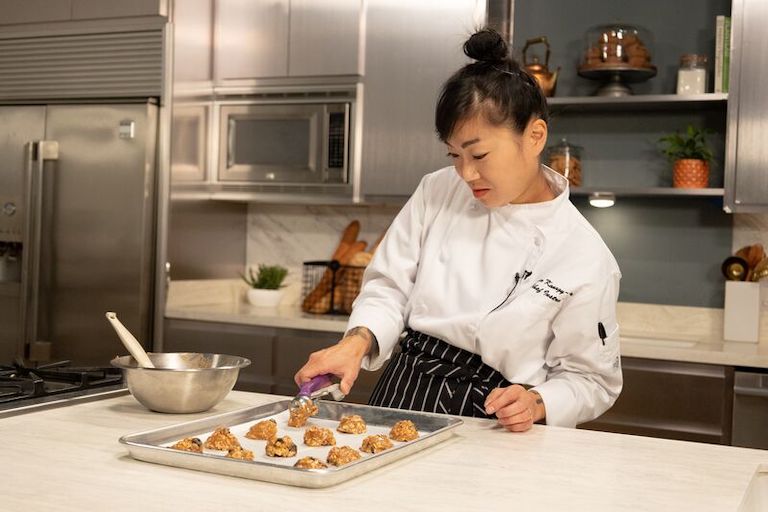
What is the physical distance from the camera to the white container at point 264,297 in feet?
13.6

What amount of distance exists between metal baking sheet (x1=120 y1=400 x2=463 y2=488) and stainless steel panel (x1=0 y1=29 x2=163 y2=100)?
255 centimetres

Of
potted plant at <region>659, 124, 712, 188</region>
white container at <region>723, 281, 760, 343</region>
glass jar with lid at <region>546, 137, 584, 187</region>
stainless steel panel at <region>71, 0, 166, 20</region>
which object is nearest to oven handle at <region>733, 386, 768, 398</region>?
white container at <region>723, 281, 760, 343</region>

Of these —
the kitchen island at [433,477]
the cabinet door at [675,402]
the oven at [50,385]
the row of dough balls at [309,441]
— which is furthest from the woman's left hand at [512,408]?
the cabinet door at [675,402]

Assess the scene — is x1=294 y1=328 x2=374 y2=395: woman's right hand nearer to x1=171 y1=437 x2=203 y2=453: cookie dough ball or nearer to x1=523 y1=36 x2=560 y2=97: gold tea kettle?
x1=171 y1=437 x2=203 y2=453: cookie dough ball

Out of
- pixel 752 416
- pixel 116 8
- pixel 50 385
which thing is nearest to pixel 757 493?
pixel 50 385

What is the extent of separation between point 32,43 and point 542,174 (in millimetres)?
2884

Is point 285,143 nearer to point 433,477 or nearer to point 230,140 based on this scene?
point 230,140

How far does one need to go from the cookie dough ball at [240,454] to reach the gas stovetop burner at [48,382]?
0.57 metres

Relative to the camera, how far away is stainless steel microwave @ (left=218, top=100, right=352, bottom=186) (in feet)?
12.6

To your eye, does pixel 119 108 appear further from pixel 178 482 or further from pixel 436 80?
Result: pixel 178 482

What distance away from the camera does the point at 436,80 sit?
12.1ft

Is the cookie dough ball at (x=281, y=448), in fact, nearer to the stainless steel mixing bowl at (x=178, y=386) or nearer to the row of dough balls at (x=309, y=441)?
the row of dough balls at (x=309, y=441)

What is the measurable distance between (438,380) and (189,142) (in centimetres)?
239

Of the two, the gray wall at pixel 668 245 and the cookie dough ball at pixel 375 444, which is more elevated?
the gray wall at pixel 668 245
